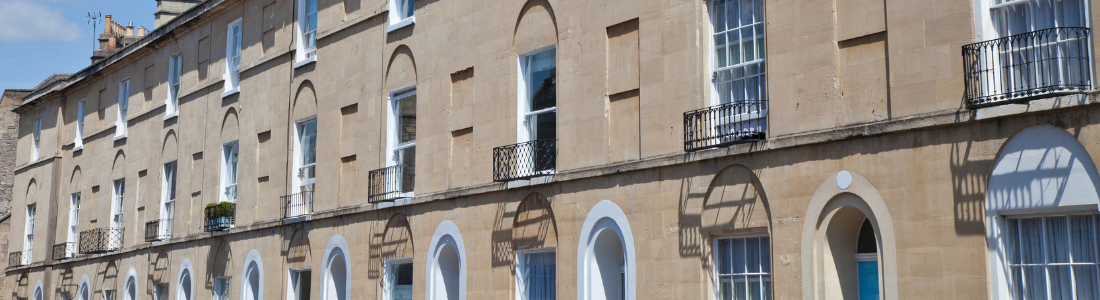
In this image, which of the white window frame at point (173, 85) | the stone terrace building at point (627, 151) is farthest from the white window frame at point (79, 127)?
the stone terrace building at point (627, 151)

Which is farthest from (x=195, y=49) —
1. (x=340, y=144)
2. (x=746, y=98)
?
(x=746, y=98)

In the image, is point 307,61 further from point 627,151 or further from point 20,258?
point 20,258

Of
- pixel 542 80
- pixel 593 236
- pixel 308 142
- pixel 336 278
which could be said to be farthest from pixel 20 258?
pixel 593 236

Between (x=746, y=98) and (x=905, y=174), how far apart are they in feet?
9.63

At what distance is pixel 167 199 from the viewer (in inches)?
1203

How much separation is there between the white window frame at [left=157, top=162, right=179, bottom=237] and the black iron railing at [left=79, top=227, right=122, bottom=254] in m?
3.18

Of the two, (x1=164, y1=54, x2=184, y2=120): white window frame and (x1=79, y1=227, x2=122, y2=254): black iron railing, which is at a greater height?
(x1=164, y1=54, x2=184, y2=120): white window frame

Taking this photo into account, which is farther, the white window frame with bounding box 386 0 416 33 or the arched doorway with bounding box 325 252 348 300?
the arched doorway with bounding box 325 252 348 300

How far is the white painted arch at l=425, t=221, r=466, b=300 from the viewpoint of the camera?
19719mm

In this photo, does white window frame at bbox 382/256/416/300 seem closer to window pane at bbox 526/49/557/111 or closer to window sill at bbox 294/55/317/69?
window pane at bbox 526/49/557/111

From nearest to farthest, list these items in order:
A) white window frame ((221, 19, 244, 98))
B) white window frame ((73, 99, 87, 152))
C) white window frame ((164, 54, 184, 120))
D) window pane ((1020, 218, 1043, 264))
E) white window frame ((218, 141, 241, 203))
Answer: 1. window pane ((1020, 218, 1043, 264))
2. white window frame ((218, 141, 241, 203))
3. white window frame ((221, 19, 244, 98))
4. white window frame ((164, 54, 184, 120))
5. white window frame ((73, 99, 87, 152))

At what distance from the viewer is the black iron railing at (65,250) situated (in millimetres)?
36062

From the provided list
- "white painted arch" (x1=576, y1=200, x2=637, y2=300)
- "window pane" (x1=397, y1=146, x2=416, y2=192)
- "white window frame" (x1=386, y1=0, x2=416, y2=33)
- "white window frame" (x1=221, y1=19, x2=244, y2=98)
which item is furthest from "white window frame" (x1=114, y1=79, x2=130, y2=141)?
"white painted arch" (x1=576, y1=200, x2=637, y2=300)

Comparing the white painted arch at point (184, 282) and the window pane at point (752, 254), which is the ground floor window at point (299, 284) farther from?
the window pane at point (752, 254)
